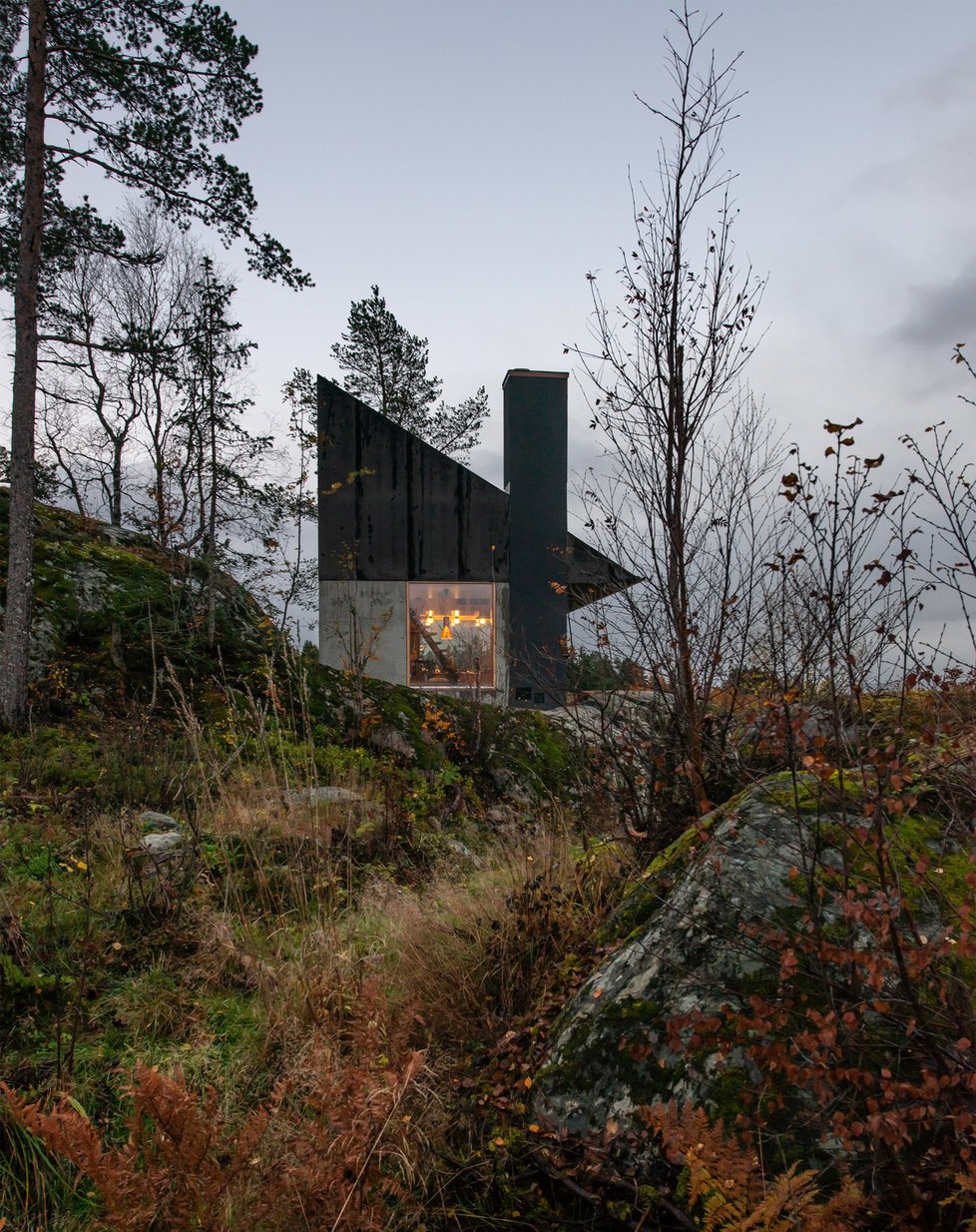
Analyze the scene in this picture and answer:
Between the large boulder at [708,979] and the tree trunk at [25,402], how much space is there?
6812 millimetres

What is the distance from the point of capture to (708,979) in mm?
1974

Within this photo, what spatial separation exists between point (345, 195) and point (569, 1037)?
36.4 ft

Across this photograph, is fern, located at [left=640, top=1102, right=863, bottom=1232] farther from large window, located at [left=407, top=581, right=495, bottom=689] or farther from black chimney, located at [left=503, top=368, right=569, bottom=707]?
black chimney, located at [left=503, top=368, right=569, bottom=707]

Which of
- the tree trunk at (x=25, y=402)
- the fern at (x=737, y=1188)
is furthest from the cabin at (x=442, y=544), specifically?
the fern at (x=737, y=1188)

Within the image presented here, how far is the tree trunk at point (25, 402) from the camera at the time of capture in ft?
23.3

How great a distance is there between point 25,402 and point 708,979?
806cm

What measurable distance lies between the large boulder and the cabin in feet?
34.8

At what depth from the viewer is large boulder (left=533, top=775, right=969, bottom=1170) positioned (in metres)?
1.86

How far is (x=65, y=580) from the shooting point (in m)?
8.80

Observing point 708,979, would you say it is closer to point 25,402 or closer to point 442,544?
point 25,402

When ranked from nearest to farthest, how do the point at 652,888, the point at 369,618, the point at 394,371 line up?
the point at 652,888 → the point at 369,618 → the point at 394,371

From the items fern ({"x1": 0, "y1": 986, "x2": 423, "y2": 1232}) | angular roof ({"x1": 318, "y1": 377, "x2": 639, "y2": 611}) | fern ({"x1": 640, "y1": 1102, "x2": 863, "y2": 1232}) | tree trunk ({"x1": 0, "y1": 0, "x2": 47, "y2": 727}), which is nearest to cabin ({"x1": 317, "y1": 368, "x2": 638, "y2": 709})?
angular roof ({"x1": 318, "y1": 377, "x2": 639, "y2": 611})

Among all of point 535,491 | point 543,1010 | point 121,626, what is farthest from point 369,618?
point 543,1010

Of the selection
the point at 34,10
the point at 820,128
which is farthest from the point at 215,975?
the point at 34,10
